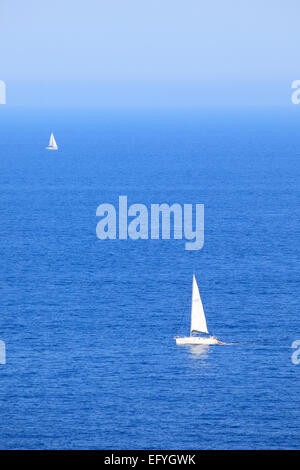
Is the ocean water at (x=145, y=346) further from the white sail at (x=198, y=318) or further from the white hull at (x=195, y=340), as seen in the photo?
the white sail at (x=198, y=318)

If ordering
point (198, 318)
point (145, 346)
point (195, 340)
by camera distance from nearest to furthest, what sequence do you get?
1. point (145, 346)
2. point (195, 340)
3. point (198, 318)

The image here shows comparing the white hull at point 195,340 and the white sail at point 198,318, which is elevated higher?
the white sail at point 198,318

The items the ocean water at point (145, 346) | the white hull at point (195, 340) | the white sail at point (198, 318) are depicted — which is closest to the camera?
the ocean water at point (145, 346)

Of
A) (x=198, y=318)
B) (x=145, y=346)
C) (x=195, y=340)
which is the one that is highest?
(x=198, y=318)

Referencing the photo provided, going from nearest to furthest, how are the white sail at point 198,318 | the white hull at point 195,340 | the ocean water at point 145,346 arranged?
the ocean water at point 145,346 → the white hull at point 195,340 → the white sail at point 198,318

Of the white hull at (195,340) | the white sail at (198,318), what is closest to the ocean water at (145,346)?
the white hull at (195,340)

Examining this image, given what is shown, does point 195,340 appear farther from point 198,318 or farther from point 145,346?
point 145,346

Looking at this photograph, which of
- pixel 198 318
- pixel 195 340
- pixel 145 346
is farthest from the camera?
pixel 198 318

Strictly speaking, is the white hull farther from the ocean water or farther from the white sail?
the white sail

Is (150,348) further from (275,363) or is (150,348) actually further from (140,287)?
(140,287)

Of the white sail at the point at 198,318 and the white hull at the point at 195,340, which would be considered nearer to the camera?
the white hull at the point at 195,340

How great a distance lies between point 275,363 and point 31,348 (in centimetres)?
2371

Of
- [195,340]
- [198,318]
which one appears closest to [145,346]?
[195,340]

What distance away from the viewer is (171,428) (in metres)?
81.8
